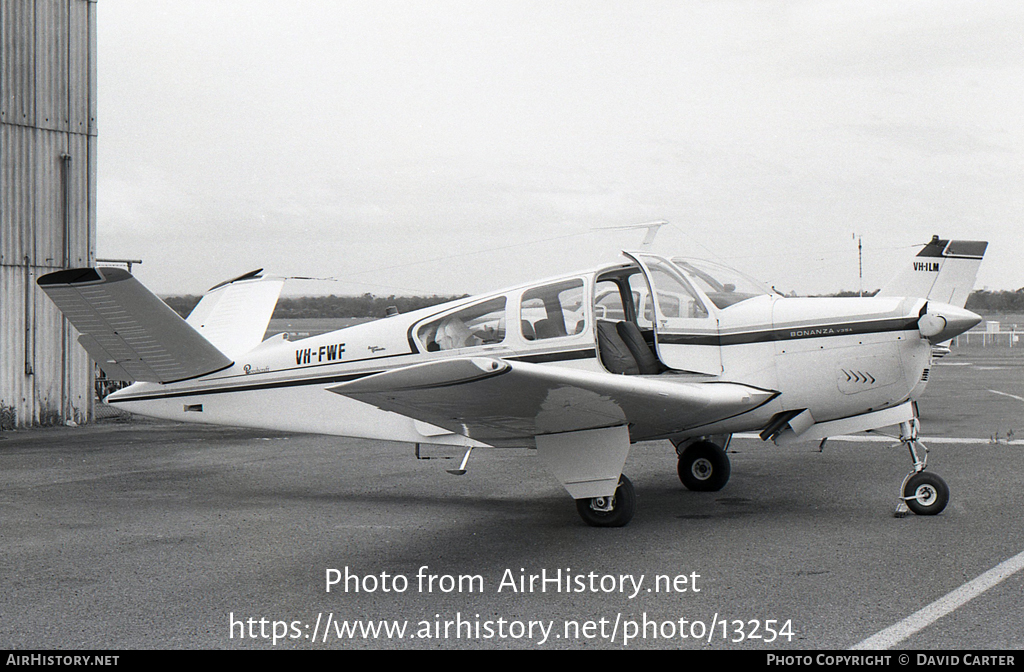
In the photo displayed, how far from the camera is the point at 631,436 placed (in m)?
6.69

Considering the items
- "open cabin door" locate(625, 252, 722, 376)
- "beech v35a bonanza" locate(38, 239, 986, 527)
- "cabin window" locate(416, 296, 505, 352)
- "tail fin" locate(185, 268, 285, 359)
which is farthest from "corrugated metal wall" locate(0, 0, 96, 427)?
"open cabin door" locate(625, 252, 722, 376)

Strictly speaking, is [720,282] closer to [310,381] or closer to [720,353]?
[720,353]

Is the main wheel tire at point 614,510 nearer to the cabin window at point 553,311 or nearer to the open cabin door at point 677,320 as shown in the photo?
the open cabin door at point 677,320

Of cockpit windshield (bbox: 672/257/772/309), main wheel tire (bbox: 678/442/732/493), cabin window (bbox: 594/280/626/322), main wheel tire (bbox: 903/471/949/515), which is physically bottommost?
main wheel tire (bbox: 678/442/732/493)

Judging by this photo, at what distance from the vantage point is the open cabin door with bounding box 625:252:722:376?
673cm

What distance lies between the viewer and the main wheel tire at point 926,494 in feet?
20.9

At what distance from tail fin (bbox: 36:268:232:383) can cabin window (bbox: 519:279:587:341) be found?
2.99m

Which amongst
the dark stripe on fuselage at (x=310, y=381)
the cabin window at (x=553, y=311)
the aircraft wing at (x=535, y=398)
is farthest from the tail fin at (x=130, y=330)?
the aircraft wing at (x=535, y=398)

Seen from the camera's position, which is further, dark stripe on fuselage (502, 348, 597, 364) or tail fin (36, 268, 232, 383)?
tail fin (36, 268, 232, 383)

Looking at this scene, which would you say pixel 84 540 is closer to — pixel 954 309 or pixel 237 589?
pixel 237 589

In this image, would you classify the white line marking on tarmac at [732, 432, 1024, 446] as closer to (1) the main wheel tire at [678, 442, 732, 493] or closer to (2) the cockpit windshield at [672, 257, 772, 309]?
(1) the main wheel tire at [678, 442, 732, 493]

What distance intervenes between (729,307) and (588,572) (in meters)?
2.67

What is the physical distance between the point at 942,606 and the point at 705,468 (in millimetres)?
3655

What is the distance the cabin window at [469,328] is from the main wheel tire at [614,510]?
4.94 ft
